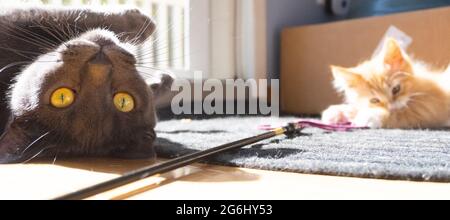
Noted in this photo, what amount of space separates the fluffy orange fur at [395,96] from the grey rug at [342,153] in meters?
0.29

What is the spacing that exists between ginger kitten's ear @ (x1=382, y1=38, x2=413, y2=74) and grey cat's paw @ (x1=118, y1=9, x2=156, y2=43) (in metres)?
0.79

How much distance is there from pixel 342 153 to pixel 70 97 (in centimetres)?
47

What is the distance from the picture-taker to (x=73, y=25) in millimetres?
883

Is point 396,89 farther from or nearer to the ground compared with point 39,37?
nearer to the ground

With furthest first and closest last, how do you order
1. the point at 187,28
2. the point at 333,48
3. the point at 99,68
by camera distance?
the point at 333,48 → the point at 187,28 → the point at 99,68

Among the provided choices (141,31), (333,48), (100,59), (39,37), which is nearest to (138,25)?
(141,31)

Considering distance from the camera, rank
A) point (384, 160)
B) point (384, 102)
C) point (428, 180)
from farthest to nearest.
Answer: point (384, 102), point (384, 160), point (428, 180)

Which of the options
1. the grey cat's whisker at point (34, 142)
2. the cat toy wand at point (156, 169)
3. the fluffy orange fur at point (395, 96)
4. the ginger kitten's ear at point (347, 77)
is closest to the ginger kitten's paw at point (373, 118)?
the fluffy orange fur at point (395, 96)

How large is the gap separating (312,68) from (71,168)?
1.57 meters

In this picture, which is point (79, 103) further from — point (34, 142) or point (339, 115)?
point (339, 115)

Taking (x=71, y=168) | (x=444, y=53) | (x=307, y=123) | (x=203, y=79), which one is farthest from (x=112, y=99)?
(x=444, y=53)

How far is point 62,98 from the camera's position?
2.27 ft

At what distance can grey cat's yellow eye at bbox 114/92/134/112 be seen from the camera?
2.37 ft
